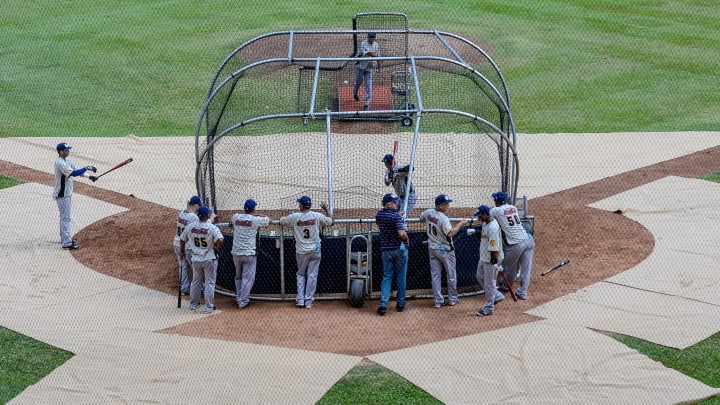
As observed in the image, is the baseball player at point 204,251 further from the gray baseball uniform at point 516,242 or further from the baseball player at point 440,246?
the gray baseball uniform at point 516,242

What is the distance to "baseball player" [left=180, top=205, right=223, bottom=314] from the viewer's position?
14.0 metres

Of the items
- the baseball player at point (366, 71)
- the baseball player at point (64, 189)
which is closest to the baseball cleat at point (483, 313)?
the baseball player at point (64, 189)

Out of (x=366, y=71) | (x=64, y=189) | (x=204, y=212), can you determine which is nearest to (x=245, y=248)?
(x=204, y=212)

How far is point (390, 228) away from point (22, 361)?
5182mm

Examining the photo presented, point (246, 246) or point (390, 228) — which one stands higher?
point (390, 228)

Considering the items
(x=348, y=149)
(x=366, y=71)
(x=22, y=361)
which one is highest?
(x=366, y=71)

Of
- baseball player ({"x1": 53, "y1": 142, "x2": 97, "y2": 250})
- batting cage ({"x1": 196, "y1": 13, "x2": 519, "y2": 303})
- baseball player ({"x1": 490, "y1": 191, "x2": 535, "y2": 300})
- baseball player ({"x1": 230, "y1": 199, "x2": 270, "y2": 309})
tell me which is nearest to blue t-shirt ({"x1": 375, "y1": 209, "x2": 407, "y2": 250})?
batting cage ({"x1": 196, "y1": 13, "x2": 519, "y2": 303})

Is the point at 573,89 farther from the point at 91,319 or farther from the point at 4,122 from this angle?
the point at 91,319

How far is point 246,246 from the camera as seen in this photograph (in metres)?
14.2

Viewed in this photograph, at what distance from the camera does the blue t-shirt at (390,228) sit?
14000 millimetres

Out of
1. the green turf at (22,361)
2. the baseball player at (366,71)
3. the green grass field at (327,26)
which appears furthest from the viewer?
the green grass field at (327,26)

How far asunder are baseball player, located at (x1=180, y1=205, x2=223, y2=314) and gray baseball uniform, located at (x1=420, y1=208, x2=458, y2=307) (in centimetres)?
297

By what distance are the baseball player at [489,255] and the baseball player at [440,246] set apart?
394mm

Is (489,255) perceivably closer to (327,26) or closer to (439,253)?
(439,253)
